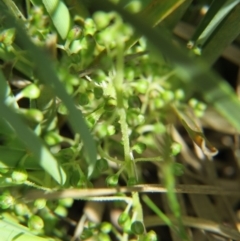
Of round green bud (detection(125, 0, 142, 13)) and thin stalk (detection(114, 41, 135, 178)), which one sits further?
round green bud (detection(125, 0, 142, 13))

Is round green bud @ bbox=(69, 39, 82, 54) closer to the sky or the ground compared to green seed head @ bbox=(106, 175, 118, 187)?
closer to the sky

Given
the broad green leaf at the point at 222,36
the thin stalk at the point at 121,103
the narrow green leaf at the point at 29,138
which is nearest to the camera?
the narrow green leaf at the point at 29,138

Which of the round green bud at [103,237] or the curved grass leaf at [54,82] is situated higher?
the curved grass leaf at [54,82]

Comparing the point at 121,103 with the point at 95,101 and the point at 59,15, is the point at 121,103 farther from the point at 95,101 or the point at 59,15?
the point at 59,15

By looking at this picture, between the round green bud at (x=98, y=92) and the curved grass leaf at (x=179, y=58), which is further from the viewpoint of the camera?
the round green bud at (x=98, y=92)

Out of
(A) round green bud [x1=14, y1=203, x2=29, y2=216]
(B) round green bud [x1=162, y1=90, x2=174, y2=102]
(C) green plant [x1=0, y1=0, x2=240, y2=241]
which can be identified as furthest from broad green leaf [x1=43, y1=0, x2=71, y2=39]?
(A) round green bud [x1=14, y1=203, x2=29, y2=216]

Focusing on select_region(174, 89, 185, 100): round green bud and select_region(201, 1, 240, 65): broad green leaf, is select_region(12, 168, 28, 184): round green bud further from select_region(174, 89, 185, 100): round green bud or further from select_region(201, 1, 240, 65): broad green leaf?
select_region(201, 1, 240, 65): broad green leaf

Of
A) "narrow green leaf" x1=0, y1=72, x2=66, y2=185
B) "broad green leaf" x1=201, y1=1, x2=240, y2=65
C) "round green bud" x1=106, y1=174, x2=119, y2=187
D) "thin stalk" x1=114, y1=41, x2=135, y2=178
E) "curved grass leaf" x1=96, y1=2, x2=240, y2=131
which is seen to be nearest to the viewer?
"curved grass leaf" x1=96, y1=2, x2=240, y2=131

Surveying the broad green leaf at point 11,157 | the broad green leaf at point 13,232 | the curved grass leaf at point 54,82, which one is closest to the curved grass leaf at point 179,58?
the curved grass leaf at point 54,82

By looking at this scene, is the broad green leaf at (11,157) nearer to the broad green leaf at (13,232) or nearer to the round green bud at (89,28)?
the broad green leaf at (13,232)

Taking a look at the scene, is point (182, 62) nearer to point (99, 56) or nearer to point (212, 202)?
point (99, 56)

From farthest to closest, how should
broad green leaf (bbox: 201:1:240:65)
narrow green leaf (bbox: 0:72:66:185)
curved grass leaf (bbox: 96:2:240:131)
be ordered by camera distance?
broad green leaf (bbox: 201:1:240:65) → narrow green leaf (bbox: 0:72:66:185) → curved grass leaf (bbox: 96:2:240:131)
